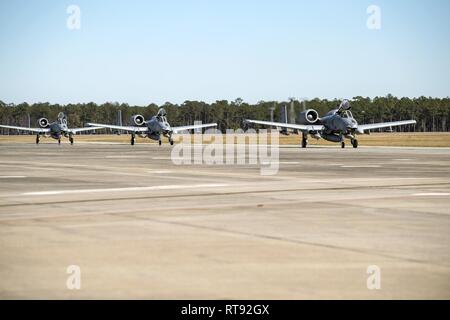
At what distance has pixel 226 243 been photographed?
33.0ft

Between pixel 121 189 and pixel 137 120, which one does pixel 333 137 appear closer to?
pixel 137 120

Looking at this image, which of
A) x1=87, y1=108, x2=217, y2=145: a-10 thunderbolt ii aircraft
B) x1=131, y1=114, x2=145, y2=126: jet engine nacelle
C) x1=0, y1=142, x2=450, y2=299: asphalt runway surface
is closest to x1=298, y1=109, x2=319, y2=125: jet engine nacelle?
x1=87, y1=108, x2=217, y2=145: a-10 thunderbolt ii aircraft

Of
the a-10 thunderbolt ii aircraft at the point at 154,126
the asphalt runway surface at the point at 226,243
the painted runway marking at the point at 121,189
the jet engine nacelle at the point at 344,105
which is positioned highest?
the jet engine nacelle at the point at 344,105

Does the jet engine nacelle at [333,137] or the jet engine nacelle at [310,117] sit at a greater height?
the jet engine nacelle at [310,117]

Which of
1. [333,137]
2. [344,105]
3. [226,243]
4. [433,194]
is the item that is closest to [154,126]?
[333,137]

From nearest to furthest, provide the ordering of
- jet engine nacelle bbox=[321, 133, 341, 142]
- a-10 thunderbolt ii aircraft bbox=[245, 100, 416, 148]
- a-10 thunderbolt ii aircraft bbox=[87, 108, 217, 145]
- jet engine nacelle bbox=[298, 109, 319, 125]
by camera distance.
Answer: a-10 thunderbolt ii aircraft bbox=[245, 100, 416, 148] → jet engine nacelle bbox=[321, 133, 341, 142] → jet engine nacelle bbox=[298, 109, 319, 125] → a-10 thunderbolt ii aircraft bbox=[87, 108, 217, 145]

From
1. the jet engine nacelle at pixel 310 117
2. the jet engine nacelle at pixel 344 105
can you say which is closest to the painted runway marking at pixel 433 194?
the jet engine nacelle at pixel 344 105

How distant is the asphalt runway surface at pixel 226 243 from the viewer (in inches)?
287

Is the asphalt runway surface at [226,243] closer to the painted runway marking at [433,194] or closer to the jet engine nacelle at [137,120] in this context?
the painted runway marking at [433,194]

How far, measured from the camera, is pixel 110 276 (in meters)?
7.72

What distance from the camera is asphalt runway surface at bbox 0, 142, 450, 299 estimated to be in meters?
7.29

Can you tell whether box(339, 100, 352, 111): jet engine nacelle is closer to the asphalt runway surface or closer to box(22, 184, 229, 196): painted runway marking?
box(22, 184, 229, 196): painted runway marking
